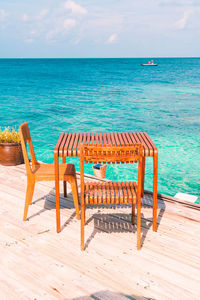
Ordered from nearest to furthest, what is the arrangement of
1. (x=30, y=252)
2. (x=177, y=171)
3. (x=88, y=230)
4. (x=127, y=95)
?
(x=30, y=252) → (x=88, y=230) → (x=177, y=171) → (x=127, y=95)

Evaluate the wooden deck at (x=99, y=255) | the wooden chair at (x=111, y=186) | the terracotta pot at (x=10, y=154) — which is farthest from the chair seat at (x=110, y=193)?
the terracotta pot at (x=10, y=154)

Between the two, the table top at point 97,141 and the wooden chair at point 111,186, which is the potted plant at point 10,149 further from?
the wooden chair at point 111,186

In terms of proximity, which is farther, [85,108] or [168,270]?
[85,108]

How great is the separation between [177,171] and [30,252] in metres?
6.69

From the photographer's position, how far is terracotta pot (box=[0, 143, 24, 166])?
479cm

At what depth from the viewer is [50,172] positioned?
314 cm

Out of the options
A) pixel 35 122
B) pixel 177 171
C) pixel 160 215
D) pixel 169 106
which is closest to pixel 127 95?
pixel 169 106

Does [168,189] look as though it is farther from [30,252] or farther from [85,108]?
[85,108]

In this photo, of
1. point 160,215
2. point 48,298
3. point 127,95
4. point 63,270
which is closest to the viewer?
point 48,298

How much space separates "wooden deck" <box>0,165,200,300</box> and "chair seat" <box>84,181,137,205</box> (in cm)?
49

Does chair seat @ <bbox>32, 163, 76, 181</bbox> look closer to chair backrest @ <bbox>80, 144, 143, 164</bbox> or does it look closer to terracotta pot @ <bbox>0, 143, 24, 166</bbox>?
chair backrest @ <bbox>80, 144, 143, 164</bbox>

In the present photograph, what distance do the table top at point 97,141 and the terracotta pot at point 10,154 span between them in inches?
73.3

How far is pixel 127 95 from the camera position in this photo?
25391mm

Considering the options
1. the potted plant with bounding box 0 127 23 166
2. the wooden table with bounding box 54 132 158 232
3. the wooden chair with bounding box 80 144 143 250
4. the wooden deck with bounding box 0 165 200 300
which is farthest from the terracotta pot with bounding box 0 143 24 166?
the wooden chair with bounding box 80 144 143 250
